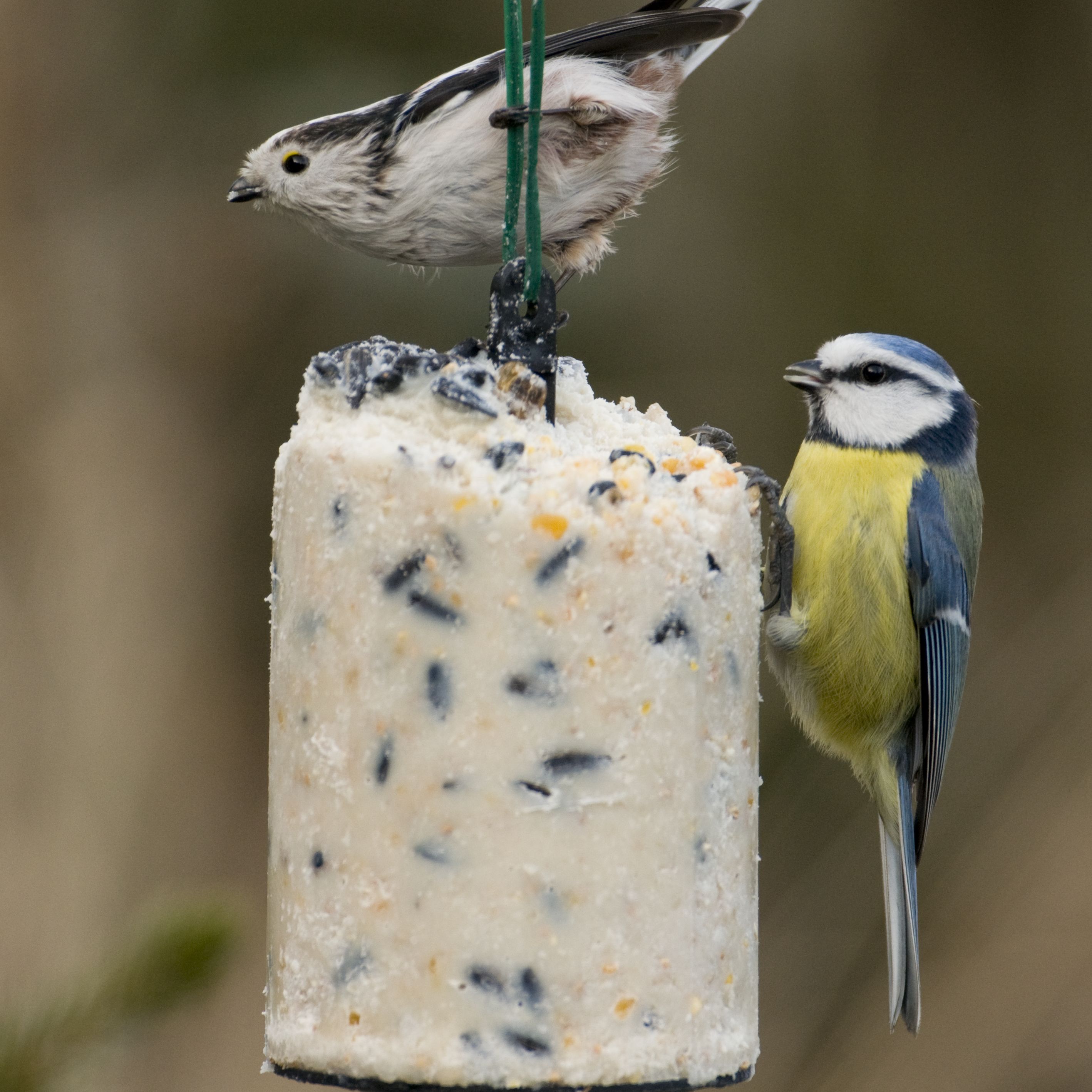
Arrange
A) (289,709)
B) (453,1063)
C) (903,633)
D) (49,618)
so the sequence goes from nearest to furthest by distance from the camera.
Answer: (453,1063)
(289,709)
(903,633)
(49,618)

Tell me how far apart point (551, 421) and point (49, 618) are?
7.22ft

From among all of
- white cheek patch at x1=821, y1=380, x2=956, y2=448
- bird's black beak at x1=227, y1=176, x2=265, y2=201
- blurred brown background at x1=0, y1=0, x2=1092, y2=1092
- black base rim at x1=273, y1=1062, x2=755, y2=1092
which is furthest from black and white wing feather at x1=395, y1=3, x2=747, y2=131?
blurred brown background at x1=0, y1=0, x2=1092, y2=1092

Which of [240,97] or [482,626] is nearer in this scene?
[482,626]

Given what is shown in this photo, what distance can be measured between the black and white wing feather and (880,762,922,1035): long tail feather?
113 cm

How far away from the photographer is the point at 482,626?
136 cm

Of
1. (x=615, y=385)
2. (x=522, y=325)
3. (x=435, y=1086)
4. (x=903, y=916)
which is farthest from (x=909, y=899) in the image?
(x=615, y=385)

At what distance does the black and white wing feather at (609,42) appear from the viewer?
5.93ft

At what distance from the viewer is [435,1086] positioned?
1328 mm

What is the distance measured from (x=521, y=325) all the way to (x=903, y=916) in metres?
1.10

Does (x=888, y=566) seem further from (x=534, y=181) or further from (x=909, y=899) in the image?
(x=534, y=181)

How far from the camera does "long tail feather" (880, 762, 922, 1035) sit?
1.99m

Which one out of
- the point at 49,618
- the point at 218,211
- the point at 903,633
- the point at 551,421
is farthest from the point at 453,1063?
the point at 218,211

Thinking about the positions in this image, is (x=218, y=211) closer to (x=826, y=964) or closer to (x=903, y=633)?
(x=903, y=633)

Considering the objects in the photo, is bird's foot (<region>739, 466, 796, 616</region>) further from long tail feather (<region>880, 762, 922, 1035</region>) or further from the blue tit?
long tail feather (<region>880, 762, 922, 1035</region>)
